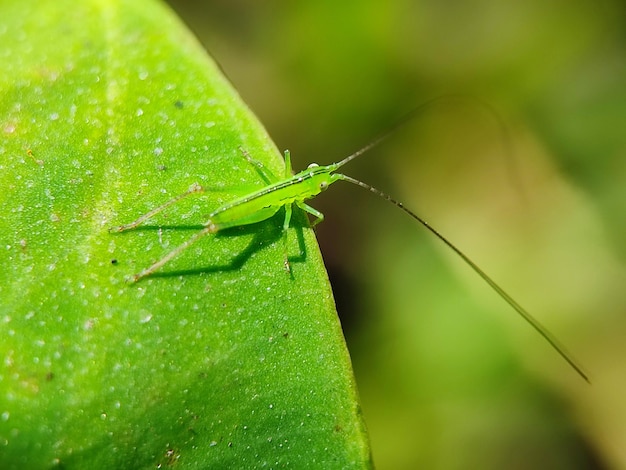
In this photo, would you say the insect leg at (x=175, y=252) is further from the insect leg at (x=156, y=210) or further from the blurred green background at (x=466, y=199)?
the blurred green background at (x=466, y=199)

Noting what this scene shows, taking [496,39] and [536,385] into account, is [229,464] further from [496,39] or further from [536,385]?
[496,39]

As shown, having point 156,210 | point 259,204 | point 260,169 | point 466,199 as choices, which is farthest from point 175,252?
point 466,199

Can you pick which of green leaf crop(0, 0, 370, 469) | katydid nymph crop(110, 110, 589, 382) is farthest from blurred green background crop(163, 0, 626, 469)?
green leaf crop(0, 0, 370, 469)

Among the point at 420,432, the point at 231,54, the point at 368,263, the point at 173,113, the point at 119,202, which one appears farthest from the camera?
the point at 231,54

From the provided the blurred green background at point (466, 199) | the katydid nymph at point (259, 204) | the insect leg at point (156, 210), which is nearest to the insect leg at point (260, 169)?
the katydid nymph at point (259, 204)

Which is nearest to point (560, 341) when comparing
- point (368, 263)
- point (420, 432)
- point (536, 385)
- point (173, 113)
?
point (536, 385)

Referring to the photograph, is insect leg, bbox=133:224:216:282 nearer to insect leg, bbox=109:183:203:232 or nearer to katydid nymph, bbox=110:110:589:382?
katydid nymph, bbox=110:110:589:382
